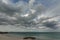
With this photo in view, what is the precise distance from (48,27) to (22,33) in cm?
41

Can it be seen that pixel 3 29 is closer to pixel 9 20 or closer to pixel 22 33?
pixel 9 20

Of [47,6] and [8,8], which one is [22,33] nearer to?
[8,8]

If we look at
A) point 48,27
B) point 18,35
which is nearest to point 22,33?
point 18,35

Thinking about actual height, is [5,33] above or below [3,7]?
below

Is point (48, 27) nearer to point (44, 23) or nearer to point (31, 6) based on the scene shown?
point (44, 23)

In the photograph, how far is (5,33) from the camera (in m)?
1.32

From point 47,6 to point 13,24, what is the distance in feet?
1.98

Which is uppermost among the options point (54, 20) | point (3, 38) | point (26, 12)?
point (26, 12)

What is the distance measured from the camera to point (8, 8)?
52.2 inches

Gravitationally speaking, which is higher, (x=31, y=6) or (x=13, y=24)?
(x=31, y=6)

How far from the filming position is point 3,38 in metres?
1.32

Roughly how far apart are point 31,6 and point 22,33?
44 cm

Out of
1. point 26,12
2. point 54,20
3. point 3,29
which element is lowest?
point 3,29

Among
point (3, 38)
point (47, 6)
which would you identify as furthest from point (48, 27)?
point (3, 38)
